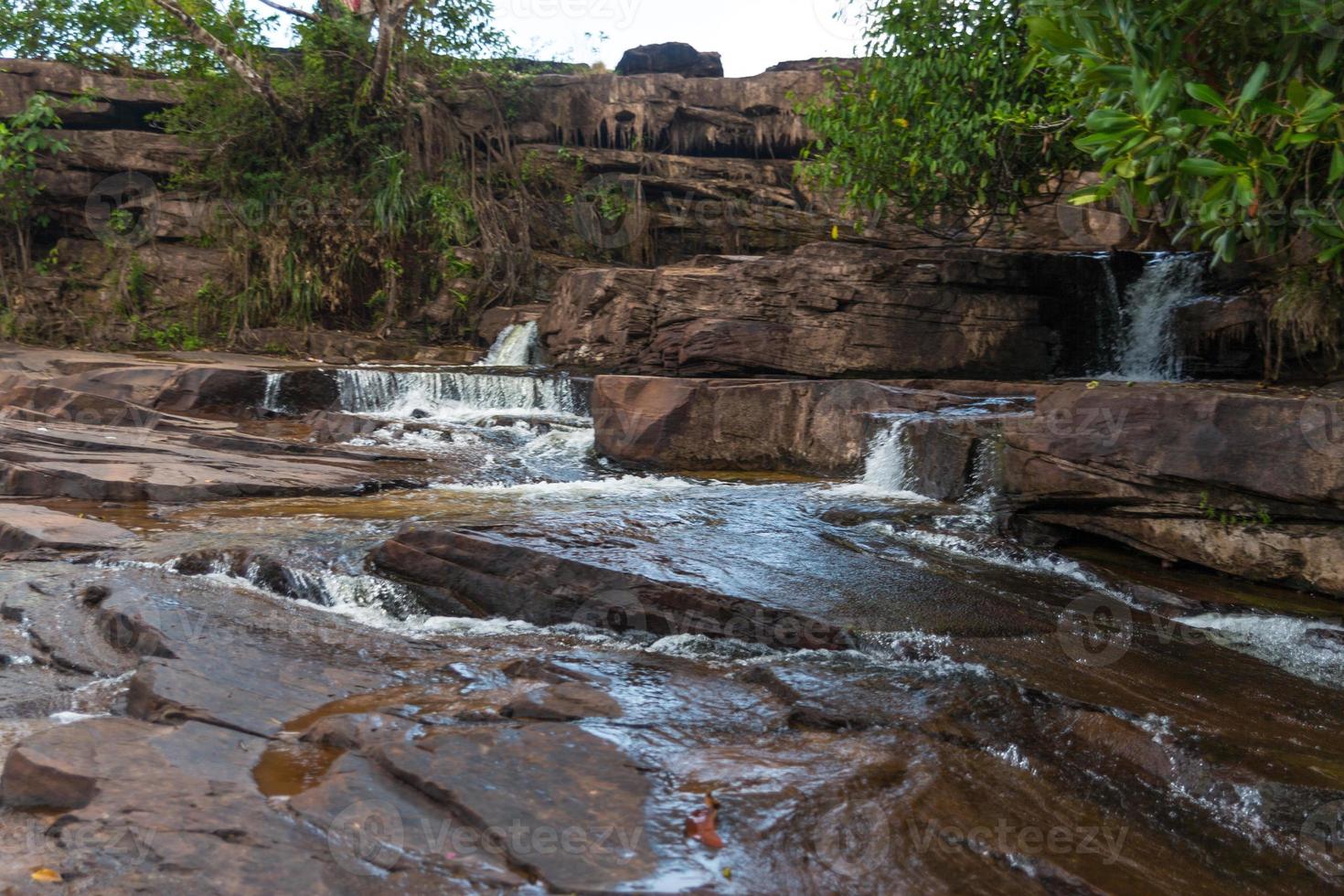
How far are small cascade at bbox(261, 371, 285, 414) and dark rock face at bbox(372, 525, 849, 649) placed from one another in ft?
21.2

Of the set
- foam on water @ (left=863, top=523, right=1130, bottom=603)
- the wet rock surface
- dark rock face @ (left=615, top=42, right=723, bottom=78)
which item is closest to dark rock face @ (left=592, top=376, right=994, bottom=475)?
foam on water @ (left=863, top=523, right=1130, bottom=603)

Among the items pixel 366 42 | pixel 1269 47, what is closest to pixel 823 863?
pixel 1269 47

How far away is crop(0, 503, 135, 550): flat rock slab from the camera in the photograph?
555 cm

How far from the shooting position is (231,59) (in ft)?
46.1

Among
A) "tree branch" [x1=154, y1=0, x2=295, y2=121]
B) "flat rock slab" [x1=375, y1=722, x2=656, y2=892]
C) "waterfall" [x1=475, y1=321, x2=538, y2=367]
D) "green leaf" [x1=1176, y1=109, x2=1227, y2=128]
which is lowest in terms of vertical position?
"flat rock slab" [x1=375, y1=722, x2=656, y2=892]

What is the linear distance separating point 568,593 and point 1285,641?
3.48 metres

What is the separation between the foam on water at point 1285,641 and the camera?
452cm

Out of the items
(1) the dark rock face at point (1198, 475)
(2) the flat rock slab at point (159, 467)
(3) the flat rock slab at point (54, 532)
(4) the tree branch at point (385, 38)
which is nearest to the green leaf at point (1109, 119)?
(1) the dark rock face at point (1198, 475)

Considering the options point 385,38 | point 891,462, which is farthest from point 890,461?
point 385,38

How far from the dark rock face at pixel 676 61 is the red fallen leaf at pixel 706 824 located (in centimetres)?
1818

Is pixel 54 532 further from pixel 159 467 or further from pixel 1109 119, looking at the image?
pixel 1109 119

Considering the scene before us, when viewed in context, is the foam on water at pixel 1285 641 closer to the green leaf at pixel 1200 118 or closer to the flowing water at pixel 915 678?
the flowing water at pixel 915 678

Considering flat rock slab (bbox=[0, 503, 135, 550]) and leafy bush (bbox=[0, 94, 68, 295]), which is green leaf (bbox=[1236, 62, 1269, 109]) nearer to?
flat rock slab (bbox=[0, 503, 135, 550])

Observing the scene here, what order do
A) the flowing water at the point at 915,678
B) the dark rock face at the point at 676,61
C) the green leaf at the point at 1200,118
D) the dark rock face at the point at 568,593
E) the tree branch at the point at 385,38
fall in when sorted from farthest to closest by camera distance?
the dark rock face at the point at 676,61
the tree branch at the point at 385,38
the dark rock face at the point at 568,593
the green leaf at the point at 1200,118
the flowing water at the point at 915,678
